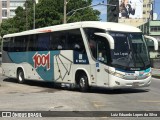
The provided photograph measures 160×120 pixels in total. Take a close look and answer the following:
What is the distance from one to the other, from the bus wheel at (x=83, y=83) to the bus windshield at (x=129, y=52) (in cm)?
194

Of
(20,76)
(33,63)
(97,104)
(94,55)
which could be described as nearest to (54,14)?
(20,76)

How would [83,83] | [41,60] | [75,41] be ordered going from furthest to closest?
[41,60] → [75,41] → [83,83]

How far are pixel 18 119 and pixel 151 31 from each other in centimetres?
11888

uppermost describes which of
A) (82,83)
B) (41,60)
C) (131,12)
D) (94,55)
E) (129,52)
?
(131,12)

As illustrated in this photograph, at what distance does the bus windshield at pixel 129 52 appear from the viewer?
1902 cm

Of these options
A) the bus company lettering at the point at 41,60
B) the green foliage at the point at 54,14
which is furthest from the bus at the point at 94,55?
the green foliage at the point at 54,14

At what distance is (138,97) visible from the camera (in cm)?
1780

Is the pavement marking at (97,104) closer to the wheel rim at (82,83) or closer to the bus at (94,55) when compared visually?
the bus at (94,55)

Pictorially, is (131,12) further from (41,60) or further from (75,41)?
(75,41)

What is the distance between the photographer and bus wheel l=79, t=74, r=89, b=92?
2030 centimetres

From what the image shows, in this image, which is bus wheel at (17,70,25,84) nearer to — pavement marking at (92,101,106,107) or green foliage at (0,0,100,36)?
pavement marking at (92,101,106,107)

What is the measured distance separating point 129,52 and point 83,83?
8.85 feet

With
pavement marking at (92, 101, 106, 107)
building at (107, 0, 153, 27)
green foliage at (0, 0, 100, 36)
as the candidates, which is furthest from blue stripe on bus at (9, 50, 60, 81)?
building at (107, 0, 153, 27)

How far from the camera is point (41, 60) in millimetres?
24125
